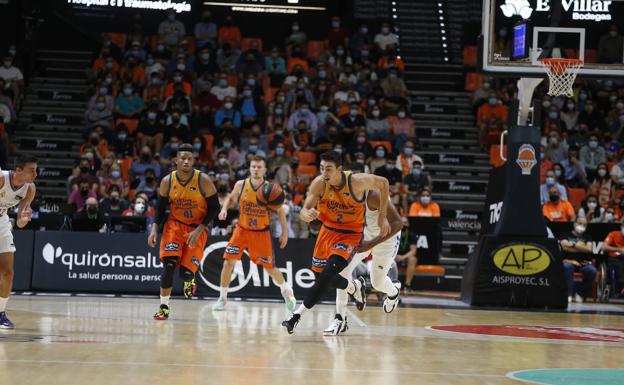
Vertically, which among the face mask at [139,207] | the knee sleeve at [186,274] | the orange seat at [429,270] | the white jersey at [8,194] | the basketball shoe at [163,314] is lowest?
the basketball shoe at [163,314]

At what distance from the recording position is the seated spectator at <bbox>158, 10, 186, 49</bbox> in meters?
24.8

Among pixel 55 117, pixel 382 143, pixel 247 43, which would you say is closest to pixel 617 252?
pixel 382 143

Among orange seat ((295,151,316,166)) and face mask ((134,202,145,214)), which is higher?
orange seat ((295,151,316,166))

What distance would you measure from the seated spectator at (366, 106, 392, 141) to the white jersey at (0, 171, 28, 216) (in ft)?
42.0

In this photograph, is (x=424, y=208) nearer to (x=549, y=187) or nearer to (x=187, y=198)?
(x=549, y=187)

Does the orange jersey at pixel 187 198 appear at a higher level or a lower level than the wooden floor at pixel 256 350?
higher

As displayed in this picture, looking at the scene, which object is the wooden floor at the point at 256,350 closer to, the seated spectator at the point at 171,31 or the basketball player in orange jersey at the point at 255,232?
the basketball player in orange jersey at the point at 255,232

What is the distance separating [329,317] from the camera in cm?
1238

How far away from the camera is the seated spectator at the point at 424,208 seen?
18984 mm

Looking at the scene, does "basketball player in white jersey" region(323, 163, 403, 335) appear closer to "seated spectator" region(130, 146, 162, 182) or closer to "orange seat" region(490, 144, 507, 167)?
"seated spectator" region(130, 146, 162, 182)

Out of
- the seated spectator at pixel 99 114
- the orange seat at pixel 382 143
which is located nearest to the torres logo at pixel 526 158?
the orange seat at pixel 382 143

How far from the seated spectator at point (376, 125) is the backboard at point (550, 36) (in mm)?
8044

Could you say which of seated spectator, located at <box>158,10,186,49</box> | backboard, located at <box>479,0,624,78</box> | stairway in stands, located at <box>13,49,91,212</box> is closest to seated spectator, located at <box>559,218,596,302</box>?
backboard, located at <box>479,0,624,78</box>

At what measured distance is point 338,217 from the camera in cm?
1010
